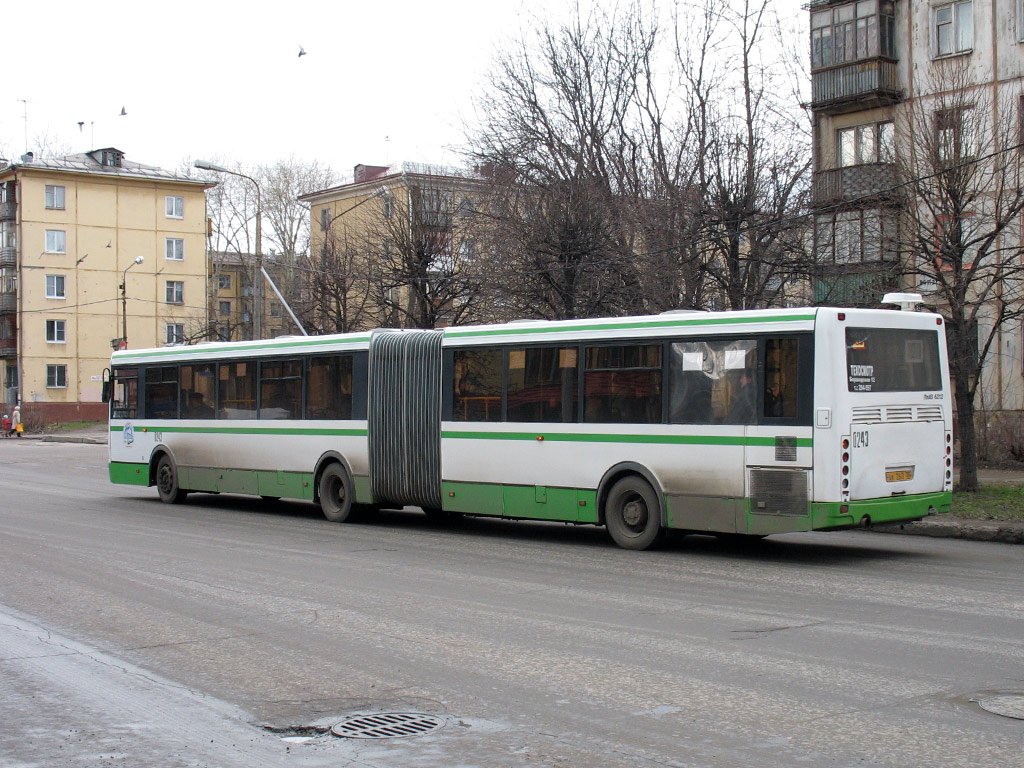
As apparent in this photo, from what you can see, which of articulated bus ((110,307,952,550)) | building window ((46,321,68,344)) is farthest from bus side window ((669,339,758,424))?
building window ((46,321,68,344))

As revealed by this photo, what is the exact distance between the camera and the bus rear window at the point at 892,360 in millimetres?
12617

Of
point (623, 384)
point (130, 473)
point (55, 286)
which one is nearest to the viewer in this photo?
point (623, 384)

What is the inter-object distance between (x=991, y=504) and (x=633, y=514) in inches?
258

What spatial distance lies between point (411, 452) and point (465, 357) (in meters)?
1.70

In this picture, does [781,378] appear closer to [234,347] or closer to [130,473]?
[234,347]

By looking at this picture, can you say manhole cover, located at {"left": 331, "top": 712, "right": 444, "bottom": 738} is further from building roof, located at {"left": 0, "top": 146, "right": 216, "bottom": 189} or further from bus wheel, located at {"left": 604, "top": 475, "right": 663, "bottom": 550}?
building roof, located at {"left": 0, "top": 146, "right": 216, "bottom": 189}

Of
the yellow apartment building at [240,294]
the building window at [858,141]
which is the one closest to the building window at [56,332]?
the yellow apartment building at [240,294]

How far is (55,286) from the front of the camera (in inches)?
2876

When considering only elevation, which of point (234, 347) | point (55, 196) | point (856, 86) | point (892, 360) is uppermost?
point (55, 196)

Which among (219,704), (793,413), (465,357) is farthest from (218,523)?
(219,704)

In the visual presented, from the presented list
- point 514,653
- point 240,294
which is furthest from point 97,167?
point 514,653

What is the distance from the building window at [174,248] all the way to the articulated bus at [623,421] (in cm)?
6105

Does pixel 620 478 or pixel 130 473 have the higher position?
pixel 620 478

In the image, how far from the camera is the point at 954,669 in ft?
23.7
